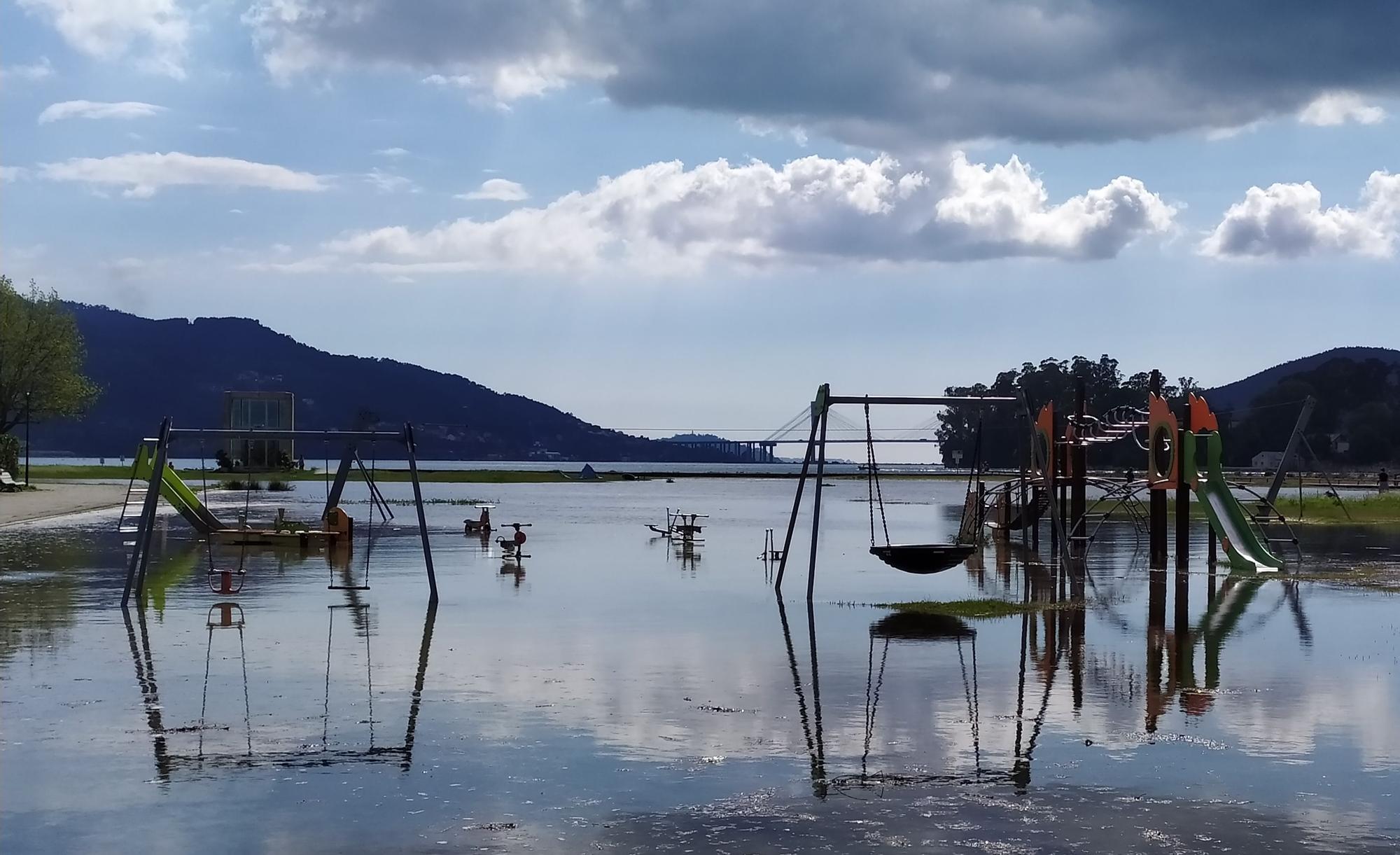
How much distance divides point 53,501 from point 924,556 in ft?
184

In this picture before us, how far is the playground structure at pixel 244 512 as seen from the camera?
28781mm

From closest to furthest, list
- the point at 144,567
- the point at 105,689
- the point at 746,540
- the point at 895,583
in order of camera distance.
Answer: the point at 105,689 → the point at 144,567 → the point at 895,583 → the point at 746,540

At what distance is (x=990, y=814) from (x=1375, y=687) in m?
9.31

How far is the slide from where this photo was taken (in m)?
38.2

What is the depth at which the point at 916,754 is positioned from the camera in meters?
14.5

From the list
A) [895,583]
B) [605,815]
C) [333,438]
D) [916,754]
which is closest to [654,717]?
[916,754]

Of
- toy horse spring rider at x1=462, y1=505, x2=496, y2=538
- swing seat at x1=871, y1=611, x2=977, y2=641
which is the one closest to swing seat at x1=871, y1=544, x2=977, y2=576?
swing seat at x1=871, y1=611, x2=977, y2=641

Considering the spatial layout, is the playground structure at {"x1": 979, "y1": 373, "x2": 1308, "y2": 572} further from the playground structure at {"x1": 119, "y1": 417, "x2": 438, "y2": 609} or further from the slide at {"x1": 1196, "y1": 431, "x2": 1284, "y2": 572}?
the playground structure at {"x1": 119, "y1": 417, "x2": 438, "y2": 609}

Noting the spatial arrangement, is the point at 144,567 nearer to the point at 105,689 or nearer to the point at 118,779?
the point at 105,689

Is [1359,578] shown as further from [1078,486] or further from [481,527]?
[481,527]

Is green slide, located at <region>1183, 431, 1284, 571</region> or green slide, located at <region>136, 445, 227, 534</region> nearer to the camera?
green slide, located at <region>1183, 431, 1284, 571</region>

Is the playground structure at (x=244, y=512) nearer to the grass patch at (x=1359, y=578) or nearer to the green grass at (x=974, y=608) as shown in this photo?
the green grass at (x=974, y=608)

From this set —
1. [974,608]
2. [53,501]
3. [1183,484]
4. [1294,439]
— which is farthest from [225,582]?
[53,501]

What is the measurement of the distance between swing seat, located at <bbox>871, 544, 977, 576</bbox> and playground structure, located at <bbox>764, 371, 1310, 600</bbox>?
19 mm
